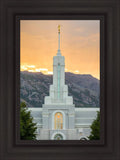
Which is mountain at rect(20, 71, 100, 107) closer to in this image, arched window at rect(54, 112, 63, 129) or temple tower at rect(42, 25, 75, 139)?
temple tower at rect(42, 25, 75, 139)

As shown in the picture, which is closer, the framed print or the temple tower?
the framed print

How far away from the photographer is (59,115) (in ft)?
23.0

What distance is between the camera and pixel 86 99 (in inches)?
213

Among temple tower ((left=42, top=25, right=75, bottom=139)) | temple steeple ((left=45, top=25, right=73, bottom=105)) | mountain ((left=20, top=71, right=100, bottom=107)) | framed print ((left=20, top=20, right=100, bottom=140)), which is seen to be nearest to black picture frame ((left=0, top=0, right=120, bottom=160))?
mountain ((left=20, top=71, right=100, bottom=107))

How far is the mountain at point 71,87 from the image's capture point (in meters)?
5.14

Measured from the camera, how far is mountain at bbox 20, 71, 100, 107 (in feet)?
16.9

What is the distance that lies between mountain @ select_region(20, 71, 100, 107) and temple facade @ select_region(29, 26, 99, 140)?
1.71 feet
